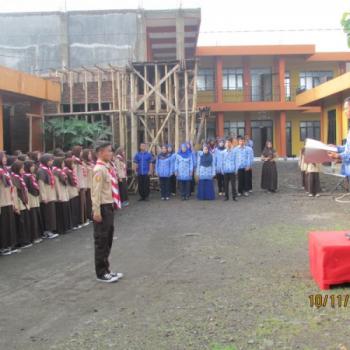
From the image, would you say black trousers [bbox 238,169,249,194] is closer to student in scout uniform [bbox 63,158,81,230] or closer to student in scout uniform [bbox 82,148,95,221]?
student in scout uniform [bbox 82,148,95,221]

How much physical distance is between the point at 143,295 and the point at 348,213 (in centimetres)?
667

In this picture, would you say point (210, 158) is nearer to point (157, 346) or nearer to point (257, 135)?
point (157, 346)

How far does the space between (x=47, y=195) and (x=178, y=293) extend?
465 centimetres

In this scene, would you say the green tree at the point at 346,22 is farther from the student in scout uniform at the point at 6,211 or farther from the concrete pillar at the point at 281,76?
the concrete pillar at the point at 281,76

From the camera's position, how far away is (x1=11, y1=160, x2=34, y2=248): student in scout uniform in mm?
8545

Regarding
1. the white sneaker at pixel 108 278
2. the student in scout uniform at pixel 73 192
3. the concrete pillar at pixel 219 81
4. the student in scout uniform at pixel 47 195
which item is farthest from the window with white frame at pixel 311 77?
the white sneaker at pixel 108 278

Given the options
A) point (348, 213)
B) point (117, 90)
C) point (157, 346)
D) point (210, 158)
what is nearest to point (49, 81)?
point (117, 90)

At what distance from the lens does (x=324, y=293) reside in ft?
17.6

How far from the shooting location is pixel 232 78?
32562 mm

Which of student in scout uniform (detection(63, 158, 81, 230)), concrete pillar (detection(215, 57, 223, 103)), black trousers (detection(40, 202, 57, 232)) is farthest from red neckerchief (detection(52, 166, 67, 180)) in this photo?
concrete pillar (detection(215, 57, 223, 103))

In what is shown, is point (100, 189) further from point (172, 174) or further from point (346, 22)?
point (172, 174)

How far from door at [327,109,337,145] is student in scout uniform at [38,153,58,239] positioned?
16033 millimetres
